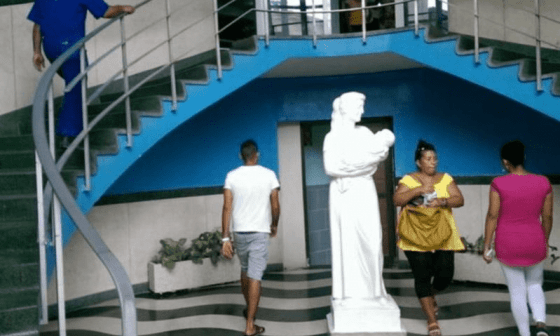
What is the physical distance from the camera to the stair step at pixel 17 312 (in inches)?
125

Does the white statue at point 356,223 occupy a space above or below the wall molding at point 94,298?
above

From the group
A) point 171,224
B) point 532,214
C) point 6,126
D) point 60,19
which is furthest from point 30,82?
point 532,214

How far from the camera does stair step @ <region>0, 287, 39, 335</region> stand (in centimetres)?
318

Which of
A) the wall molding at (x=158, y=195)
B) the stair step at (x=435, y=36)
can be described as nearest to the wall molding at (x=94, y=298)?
the wall molding at (x=158, y=195)

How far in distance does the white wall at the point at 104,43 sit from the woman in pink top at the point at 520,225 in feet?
8.70

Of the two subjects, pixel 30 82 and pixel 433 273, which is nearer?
pixel 433 273

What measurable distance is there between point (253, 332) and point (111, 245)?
2186 mm

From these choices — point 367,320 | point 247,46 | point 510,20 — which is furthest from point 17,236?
point 510,20

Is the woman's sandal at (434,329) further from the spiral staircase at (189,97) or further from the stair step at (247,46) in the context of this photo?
the stair step at (247,46)

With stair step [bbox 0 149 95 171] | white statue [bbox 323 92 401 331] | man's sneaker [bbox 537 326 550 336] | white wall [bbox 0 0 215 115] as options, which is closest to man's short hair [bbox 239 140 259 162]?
white statue [bbox 323 92 401 331]

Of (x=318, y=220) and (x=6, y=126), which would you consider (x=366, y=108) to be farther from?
(x=6, y=126)

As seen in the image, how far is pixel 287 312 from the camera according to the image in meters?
5.75

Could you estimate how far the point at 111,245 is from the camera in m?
6.55

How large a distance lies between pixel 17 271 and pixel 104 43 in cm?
384
